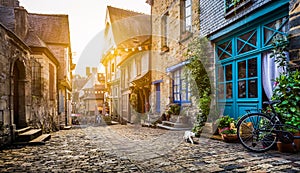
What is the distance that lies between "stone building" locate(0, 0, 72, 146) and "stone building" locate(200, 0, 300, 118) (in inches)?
221

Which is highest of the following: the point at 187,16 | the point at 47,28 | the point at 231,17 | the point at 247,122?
the point at 47,28

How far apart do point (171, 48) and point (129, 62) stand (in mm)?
7063

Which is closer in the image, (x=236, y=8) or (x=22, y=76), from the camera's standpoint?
(x=236, y=8)

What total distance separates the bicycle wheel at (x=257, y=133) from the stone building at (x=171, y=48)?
11.4 ft

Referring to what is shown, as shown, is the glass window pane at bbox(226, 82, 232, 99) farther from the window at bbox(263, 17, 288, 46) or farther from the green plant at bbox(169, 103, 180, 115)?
the green plant at bbox(169, 103, 180, 115)

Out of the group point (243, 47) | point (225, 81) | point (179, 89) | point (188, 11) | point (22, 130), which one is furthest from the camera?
point (179, 89)

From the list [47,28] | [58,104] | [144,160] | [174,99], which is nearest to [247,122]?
[144,160]

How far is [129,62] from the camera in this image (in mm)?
17172

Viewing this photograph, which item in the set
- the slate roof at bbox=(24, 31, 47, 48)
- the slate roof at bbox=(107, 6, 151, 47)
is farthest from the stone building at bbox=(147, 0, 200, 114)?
the slate roof at bbox=(107, 6, 151, 47)

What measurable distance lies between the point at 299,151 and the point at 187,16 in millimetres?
6681

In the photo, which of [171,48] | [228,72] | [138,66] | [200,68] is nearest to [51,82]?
[138,66]

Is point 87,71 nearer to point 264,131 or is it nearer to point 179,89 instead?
point 179,89

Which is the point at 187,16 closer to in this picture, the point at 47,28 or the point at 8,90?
the point at 8,90

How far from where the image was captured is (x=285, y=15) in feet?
16.2
